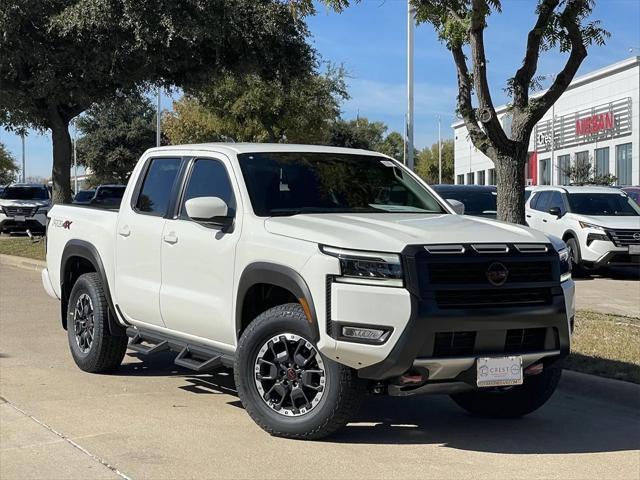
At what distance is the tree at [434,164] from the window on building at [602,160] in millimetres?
48191

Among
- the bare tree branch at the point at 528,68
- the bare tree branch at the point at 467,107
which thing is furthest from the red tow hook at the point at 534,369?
the bare tree branch at the point at 528,68

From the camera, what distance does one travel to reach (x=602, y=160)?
5362cm

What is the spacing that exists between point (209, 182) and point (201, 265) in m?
0.71

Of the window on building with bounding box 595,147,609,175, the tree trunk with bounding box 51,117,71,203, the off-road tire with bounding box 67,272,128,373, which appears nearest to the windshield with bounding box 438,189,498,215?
the tree trunk with bounding box 51,117,71,203

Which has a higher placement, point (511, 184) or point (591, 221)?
point (511, 184)

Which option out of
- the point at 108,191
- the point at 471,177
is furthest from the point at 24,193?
the point at 471,177

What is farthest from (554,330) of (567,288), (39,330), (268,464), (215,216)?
(39,330)

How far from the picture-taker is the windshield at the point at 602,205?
16.7 meters

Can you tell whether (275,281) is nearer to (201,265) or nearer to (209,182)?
(201,265)

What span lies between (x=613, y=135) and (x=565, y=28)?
4529 centimetres

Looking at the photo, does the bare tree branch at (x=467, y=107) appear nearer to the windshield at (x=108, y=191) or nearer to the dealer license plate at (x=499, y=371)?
the dealer license plate at (x=499, y=371)

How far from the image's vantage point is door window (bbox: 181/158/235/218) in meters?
6.14

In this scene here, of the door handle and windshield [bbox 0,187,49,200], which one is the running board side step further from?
windshield [bbox 0,187,49,200]

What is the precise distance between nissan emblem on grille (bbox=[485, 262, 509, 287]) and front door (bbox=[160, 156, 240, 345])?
1735 millimetres
